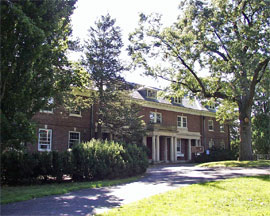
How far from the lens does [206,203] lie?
769 centimetres

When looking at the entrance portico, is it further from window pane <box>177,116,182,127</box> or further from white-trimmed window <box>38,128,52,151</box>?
white-trimmed window <box>38,128,52,151</box>

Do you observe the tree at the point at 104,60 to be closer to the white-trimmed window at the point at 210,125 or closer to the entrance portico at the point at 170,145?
the entrance portico at the point at 170,145

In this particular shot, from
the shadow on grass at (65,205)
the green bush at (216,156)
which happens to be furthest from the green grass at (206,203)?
the green bush at (216,156)

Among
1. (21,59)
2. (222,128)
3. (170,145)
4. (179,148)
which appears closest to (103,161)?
(21,59)

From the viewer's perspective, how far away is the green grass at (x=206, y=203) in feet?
22.2

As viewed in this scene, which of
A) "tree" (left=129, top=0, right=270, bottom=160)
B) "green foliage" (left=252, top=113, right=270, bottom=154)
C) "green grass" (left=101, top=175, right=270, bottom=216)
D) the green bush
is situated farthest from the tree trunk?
"green foliage" (left=252, top=113, right=270, bottom=154)

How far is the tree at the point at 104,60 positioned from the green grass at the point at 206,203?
54.0 ft

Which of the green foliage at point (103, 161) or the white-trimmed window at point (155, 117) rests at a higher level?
the white-trimmed window at point (155, 117)

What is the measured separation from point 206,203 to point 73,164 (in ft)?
24.9

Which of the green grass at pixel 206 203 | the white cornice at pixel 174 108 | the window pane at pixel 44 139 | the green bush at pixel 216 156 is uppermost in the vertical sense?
the white cornice at pixel 174 108

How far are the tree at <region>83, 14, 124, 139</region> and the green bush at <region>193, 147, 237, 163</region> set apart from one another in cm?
1565

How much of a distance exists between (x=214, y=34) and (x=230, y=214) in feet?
61.7

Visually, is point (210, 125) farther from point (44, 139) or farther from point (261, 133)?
point (44, 139)

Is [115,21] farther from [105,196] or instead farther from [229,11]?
[105,196]
